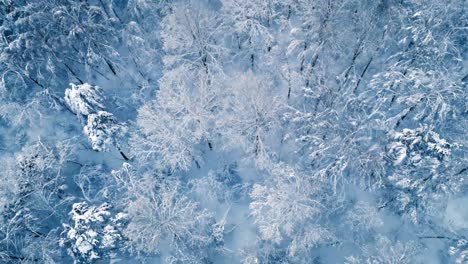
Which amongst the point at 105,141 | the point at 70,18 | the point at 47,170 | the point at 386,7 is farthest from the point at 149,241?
the point at 386,7

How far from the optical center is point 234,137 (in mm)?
20359

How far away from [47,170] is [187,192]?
8.98 meters

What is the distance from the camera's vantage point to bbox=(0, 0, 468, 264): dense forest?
18.0 meters

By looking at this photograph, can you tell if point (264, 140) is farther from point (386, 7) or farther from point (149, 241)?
point (386, 7)

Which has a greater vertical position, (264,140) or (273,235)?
(264,140)

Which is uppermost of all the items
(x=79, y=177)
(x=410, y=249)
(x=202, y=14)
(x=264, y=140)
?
(x=202, y=14)

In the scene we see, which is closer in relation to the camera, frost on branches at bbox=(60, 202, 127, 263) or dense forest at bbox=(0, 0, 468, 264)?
frost on branches at bbox=(60, 202, 127, 263)

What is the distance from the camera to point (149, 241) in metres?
18.3

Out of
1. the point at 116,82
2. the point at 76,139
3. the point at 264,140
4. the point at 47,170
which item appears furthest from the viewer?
the point at 116,82

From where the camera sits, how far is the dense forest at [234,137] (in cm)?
1805

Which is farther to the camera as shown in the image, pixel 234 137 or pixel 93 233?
pixel 234 137

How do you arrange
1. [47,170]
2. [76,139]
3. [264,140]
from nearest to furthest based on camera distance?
[47,170] → [264,140] → [76,139]

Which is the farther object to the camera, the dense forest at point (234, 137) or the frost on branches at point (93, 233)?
the dense forest at point (234, 137)

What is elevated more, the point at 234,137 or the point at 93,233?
the point at 234,137
